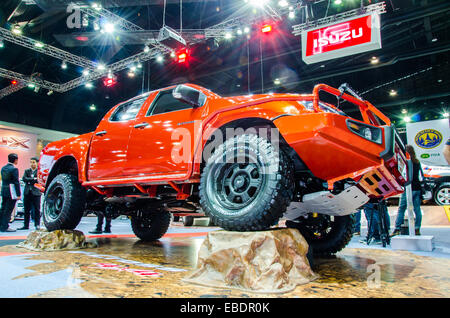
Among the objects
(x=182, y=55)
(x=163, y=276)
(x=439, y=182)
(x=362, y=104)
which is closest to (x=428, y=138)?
(x=439, y=182)

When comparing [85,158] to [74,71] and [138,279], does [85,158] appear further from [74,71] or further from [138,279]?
[74,71]

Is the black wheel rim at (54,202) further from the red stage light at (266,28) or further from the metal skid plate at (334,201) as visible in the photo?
the red stage light at (266,28)

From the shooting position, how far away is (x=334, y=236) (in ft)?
10.9

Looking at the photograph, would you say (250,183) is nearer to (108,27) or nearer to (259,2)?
(259,2)

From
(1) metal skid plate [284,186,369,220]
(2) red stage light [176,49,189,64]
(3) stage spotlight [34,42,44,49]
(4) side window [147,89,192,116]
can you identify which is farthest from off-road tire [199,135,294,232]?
(3) stage spotlight [34,42,44,49]

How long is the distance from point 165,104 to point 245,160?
5.16 ft

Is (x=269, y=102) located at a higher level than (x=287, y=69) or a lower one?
lower

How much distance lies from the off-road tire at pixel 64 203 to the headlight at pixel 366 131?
329cm

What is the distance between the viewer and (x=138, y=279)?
2.11m

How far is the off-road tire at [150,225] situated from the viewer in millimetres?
4871

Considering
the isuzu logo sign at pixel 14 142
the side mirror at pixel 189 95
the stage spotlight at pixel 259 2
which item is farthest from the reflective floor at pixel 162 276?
→ the isuzu logo sign at pixel 14 142
